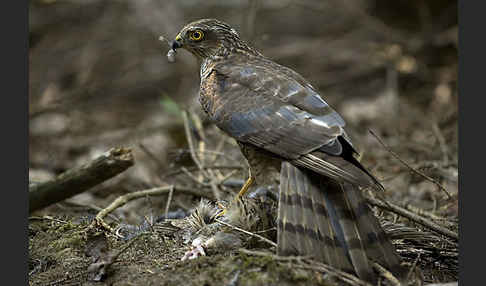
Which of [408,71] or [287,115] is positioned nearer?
[287,115]

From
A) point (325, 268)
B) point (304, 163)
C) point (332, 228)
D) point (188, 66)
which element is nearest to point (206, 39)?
point (304, 163)

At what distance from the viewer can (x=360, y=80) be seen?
30.5ft

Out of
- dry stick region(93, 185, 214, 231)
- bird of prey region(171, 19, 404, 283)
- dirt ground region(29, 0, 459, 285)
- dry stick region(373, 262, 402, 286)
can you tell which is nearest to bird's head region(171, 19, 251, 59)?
bird of prey region(171, 19, 404, 283)

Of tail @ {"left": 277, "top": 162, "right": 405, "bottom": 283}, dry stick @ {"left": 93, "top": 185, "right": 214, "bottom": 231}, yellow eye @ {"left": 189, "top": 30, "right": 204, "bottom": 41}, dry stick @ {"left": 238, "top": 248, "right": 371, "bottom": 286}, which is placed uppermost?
yellow eye @ {"left": 189, "top": 30, "right": 204, "bottom": 41}

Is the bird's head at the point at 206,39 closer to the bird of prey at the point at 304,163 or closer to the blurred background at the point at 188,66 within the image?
the bird of prey at the point at 304,163

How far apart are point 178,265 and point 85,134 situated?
17.9ft

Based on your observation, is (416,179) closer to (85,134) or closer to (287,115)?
(287,115)

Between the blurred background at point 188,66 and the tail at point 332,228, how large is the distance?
11.6 feet

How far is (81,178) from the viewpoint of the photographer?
12.3 feet

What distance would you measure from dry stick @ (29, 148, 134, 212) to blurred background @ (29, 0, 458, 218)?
2665 millimetres

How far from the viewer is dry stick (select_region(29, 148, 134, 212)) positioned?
12.1ft

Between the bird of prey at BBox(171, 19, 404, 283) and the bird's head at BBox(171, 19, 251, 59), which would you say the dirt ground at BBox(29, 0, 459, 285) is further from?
the bird's head at BBox(171, 19, 251, 59)

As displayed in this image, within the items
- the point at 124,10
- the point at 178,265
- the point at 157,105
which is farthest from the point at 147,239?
the point at 124,10

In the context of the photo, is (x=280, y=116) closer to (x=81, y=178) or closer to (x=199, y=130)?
(x=81, y=178)
